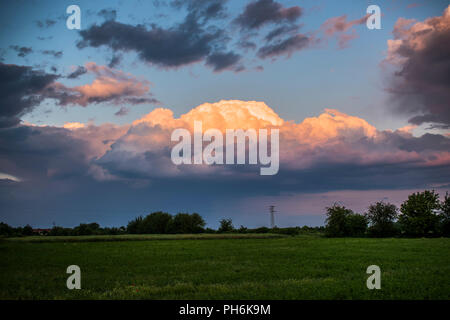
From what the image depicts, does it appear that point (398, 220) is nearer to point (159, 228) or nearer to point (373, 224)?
point (373, 224)

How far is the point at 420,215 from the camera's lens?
8681 cm

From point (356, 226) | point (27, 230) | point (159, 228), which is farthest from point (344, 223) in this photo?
point (27, 230)

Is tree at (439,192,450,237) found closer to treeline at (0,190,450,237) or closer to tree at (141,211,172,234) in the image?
treeline at (0,190,450,237)

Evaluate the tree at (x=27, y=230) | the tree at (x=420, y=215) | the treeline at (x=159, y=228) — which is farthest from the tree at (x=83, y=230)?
the tree at (x=420, y=215)

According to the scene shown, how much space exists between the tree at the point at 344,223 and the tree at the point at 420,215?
34.0 ft

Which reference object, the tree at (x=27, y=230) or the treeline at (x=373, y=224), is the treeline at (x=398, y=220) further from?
the tree at (x=27, y=230)

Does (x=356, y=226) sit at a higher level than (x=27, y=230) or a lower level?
higher

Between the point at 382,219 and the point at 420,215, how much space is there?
33.6 ft

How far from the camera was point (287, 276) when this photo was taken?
19.1 meters

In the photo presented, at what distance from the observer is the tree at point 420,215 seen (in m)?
85.2
